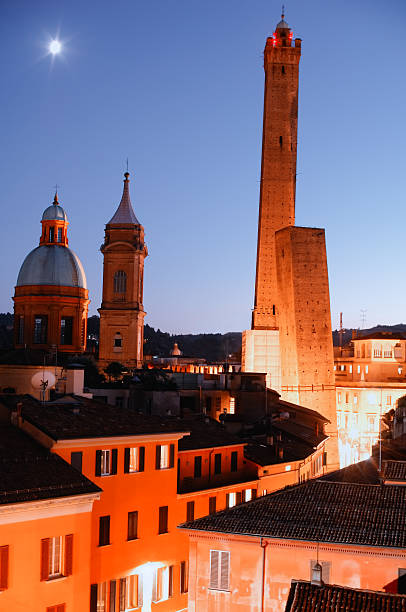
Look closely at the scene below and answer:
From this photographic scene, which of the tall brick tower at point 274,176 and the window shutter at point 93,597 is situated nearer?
the window shutter at point 93,597

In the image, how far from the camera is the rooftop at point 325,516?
12719 millimetres

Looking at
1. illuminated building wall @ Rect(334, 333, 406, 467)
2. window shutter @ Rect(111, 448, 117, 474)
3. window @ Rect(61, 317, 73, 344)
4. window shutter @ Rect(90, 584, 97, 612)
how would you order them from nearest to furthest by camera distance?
window shutter @ Rect(90, 584, 97, 612) < window shutter @ Rect(111, 448, 117, 474) < window @ Rect(61, 317, 73, 344) < illuminated building wall @ Rect(334, 333, 406, 467)

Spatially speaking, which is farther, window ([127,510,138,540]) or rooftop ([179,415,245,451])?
rooftop ([179,415,245,451])

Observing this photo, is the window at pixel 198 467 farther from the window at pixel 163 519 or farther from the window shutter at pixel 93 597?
the window shutter at pixel 93 597

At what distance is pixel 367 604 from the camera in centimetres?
1024

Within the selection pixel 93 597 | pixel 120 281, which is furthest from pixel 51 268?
pixel 93 597

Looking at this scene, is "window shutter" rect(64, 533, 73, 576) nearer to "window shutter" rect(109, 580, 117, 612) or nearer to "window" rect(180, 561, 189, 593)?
"window shutter" rect(109, 580, 117, 612)

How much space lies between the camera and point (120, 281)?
45656mm

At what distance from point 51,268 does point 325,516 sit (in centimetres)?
3438

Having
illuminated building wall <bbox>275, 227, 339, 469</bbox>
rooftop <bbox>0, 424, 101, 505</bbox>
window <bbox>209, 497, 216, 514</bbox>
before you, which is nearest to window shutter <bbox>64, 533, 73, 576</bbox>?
rooftop <bbox>0, 424, 101, 505</bbox>

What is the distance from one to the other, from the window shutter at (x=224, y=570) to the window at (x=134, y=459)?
504cm

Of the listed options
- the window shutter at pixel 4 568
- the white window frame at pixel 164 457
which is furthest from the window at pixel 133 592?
the window shutter at pixel 4 568

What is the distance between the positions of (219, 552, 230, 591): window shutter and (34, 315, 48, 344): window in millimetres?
33277

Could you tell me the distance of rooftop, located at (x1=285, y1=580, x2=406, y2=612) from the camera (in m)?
10.2
